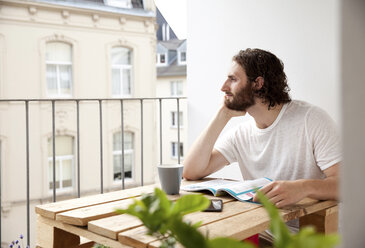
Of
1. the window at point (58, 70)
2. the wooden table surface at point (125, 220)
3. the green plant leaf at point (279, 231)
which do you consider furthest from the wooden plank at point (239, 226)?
the window at point (58, 70)

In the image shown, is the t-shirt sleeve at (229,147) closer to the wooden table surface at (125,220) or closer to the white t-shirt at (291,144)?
the white t-shirt at (291,144)

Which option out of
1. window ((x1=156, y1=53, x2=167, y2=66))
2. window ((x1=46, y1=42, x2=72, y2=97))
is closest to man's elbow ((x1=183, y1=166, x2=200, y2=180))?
window ((x1=46, y1=42, x2=72, y2=97))

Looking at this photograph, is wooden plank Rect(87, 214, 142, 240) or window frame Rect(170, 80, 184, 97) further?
window frame Rect(170, 80, 184, 97)

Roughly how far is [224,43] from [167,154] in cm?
1613

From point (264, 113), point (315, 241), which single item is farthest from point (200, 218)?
point (315, 241)

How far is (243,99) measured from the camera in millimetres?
1663

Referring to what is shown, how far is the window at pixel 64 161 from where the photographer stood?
12000 mm

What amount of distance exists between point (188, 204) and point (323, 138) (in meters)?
1.13

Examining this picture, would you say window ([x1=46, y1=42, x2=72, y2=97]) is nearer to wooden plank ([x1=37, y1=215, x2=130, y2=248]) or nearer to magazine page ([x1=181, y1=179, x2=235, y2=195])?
magazine page ([x1=181, y1=179, x2=235, y2=195])

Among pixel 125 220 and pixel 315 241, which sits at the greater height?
pixel 315 241

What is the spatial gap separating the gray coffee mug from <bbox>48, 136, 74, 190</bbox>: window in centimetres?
1107

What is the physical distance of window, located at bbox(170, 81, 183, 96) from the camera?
16.5 meters

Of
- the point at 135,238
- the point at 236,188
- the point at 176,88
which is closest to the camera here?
the point at 135,238

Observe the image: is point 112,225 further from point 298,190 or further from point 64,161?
point 64,161
